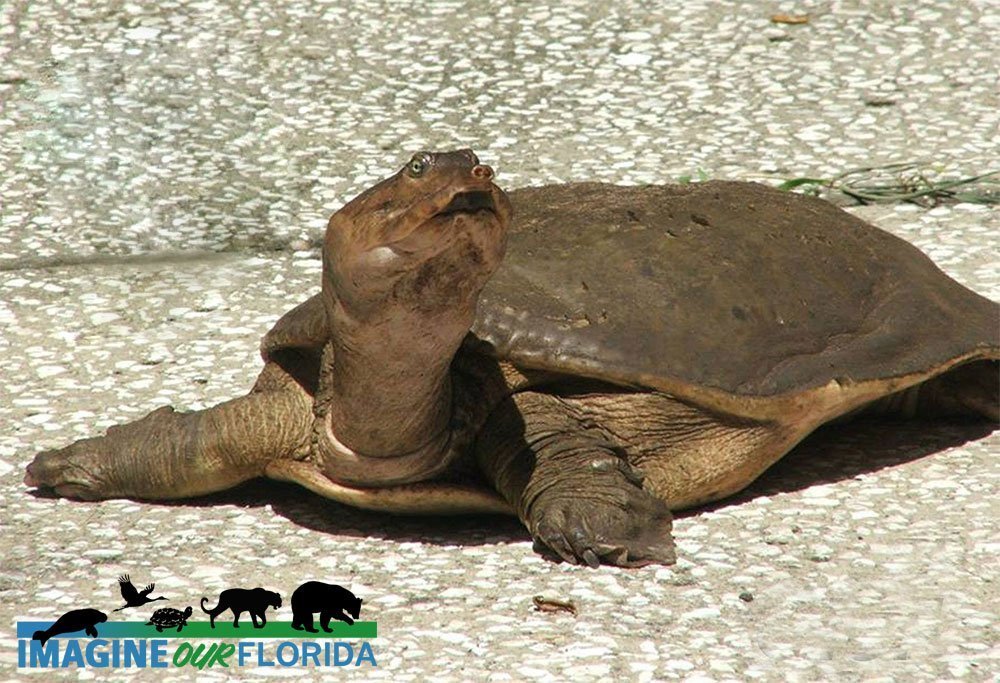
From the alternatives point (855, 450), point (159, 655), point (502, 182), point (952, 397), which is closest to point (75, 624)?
point (159, 655)

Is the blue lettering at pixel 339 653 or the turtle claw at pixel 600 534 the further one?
the turtle claw at pixel 600 534

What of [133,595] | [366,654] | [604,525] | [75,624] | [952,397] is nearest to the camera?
[366,654]

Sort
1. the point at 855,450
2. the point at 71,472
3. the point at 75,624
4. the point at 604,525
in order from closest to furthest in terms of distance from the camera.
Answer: the point at 75,624
the point at 604,525
the point at 71,472
the point at 855,450

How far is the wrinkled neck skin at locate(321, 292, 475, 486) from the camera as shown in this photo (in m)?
3.52

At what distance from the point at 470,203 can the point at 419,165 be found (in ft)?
0.40

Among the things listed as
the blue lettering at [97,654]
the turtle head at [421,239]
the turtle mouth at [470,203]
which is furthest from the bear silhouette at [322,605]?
the turtle mouth at [470,203]

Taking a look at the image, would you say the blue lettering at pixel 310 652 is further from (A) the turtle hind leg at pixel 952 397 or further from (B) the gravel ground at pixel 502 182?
(A) the turtle hind leg at pixel 952 397

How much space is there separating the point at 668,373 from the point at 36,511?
5.11 feet

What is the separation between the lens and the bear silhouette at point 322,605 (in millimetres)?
3375

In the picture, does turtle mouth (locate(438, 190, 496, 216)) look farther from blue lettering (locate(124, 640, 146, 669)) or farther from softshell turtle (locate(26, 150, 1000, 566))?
blue lettering (locate(124, 640, 146, 669))

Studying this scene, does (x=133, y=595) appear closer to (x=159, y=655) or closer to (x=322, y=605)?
(x=159, y=655)

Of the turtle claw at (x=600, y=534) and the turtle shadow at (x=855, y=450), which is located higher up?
the turtle claw at (x=600, y=534)

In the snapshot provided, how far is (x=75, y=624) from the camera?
3363 mm

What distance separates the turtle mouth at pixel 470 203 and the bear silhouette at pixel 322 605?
0.81m
